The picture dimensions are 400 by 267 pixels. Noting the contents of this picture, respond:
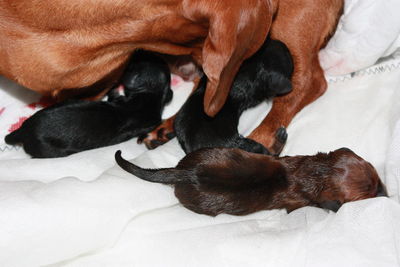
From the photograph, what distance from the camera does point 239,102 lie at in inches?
101

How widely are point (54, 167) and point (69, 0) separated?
685mm

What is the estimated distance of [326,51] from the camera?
284 centimetres

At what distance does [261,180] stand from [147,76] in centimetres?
71

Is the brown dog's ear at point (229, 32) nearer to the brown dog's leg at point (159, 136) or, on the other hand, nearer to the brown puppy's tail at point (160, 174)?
the brown puppy's tail at point (160, 174)

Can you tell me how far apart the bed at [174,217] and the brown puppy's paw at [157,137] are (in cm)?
4

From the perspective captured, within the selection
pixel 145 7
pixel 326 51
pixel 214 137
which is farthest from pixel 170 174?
pixel 326 51

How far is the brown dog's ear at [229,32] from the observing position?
191 centimetres

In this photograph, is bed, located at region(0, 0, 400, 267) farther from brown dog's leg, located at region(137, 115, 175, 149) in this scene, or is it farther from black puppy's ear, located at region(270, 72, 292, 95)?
black puppy's ear, located at region(270, 72, 292, 95)

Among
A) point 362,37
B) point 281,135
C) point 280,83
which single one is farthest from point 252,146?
point 362,37

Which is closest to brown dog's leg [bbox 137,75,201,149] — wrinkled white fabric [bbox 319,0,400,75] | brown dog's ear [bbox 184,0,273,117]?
brown dog's ear [bbox 184,0,273,117]

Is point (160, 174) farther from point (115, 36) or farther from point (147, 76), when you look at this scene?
point (147, 76)

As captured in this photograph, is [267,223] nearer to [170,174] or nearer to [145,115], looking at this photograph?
[170,174]

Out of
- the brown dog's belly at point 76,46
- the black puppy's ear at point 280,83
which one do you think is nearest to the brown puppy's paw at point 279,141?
the black puppy's ear at point 280,83

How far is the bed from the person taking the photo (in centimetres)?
207
